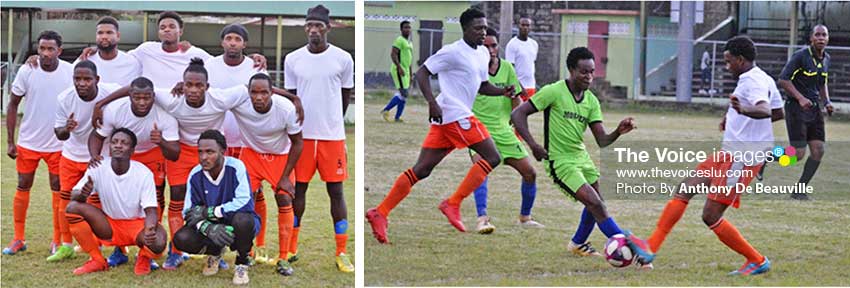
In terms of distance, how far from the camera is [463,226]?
29.5ft

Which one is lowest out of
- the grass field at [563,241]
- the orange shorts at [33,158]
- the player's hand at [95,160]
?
the grass field at [563,241]

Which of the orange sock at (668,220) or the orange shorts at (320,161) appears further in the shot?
the orange shorts at (320,161)

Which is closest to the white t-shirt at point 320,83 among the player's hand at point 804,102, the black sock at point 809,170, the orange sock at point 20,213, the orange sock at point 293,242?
the orange sock at point 293,242

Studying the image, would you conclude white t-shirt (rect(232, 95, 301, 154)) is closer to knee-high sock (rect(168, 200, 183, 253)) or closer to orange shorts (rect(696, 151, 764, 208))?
knee-high sock (rect(168, 200, 183, 253))

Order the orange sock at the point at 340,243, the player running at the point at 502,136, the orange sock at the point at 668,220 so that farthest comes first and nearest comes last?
Answer: the player running at the point at 502,136
the orange sock at the point at 340,243
the orange sock at the point at 668,220

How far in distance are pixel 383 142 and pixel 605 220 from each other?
24.0 ft

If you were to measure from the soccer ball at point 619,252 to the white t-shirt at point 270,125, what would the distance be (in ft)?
6.79

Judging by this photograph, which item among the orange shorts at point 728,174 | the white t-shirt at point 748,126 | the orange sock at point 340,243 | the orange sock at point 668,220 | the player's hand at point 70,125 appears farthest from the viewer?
the orange sock at point 340,243

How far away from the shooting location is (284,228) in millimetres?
7883

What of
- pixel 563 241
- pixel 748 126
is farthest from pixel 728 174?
pixel 563 241

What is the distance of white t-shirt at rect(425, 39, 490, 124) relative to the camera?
8.62 m

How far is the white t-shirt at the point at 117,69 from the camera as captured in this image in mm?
8266

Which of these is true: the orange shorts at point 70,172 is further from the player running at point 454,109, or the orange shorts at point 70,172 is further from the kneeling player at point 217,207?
the player running at point 454,109

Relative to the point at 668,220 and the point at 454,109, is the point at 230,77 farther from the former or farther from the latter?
the point at 668,220
